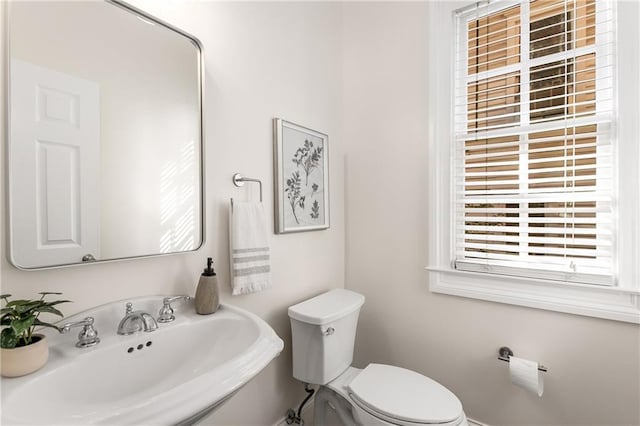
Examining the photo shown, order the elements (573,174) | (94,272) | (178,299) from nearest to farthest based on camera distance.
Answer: (94,272) < (178,299) < (573,174)

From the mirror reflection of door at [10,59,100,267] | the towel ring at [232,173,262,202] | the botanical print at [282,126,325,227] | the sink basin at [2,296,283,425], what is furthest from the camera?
the botanical print at [282,126,325,227]

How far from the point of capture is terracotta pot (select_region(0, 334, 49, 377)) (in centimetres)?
68

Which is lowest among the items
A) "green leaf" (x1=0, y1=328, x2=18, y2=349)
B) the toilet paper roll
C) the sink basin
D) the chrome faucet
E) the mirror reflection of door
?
the toilet paper roll

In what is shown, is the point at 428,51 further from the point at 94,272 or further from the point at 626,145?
the point at 94,272

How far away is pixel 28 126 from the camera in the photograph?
82 cm

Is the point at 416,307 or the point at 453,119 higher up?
the point at 453,119

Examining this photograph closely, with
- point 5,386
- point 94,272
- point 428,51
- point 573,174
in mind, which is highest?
point 428,51

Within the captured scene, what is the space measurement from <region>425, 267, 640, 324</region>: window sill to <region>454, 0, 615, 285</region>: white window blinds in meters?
0.05

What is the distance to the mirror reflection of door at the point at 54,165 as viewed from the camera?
2.64 feet

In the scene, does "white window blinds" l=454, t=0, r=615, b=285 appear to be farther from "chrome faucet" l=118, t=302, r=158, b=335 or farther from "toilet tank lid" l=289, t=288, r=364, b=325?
"chrome faucet" l=118, t=302, r=158, b=335

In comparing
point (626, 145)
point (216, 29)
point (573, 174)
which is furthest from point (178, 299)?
point (626, 145)

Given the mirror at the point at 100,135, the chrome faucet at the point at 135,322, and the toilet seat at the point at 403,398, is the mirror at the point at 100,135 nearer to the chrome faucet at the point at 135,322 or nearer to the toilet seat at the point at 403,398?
the chrome faucet at the point at 135,322

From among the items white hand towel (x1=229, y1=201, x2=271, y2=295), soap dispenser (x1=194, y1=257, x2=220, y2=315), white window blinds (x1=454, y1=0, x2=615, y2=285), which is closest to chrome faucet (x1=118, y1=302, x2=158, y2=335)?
soap dispenser (x1=194, y1=257, x2=220, y2=315)

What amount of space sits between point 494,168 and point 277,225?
1117 millimetres
